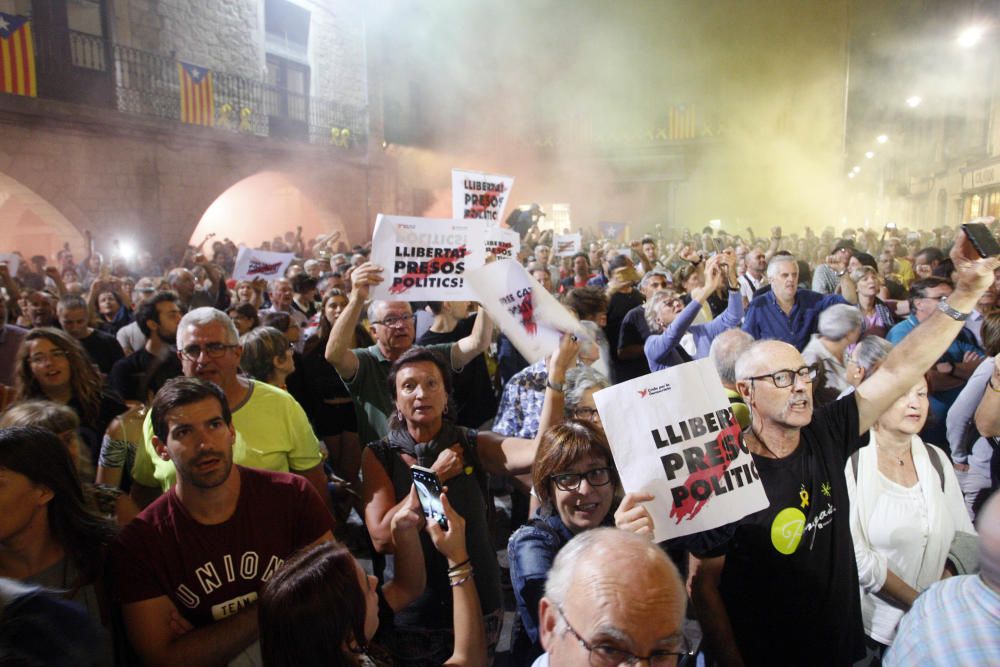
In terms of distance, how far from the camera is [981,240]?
A: 2.54 m

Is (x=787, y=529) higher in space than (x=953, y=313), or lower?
lower

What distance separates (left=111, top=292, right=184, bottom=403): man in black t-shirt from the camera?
4.44 metres

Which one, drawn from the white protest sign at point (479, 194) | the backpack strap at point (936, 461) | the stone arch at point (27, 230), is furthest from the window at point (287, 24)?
the backpack strap at point (936, 461)

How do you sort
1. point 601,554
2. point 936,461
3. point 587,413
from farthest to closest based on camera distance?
point 587,413
point 936,461
point 601,554

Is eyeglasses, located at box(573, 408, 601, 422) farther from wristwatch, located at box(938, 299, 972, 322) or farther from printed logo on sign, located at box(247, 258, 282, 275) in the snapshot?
printed logo on sign, located at box(247, 258, 282, 275)

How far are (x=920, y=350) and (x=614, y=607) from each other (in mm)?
1807

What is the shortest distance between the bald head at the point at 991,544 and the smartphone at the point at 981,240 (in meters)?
1.24

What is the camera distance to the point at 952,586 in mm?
1757

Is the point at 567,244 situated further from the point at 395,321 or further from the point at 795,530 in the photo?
the point at 795,530

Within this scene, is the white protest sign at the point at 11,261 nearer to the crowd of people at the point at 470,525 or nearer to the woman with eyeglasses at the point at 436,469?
the crowd of people at the point at 470,525

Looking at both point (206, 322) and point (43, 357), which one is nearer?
point (206, 322)

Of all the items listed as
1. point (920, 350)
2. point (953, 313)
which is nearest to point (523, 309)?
point (920, 350)

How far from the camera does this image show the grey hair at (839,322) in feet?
13.9

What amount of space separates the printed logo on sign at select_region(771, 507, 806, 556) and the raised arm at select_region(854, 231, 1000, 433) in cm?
50
